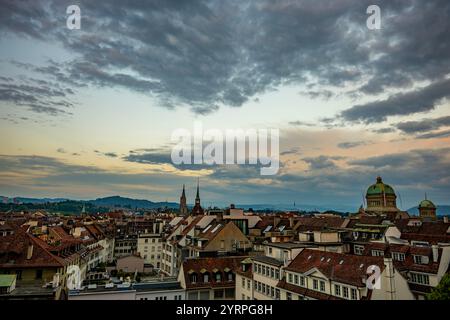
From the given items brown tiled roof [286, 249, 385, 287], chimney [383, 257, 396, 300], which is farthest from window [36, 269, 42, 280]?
chimney [383, 257, 396, 300]

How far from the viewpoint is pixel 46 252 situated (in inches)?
1375

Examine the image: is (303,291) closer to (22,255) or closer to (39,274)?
(39,274)

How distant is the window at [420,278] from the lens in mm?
31259

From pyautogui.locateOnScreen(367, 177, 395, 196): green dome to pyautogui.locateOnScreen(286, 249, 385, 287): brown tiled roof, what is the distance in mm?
102890

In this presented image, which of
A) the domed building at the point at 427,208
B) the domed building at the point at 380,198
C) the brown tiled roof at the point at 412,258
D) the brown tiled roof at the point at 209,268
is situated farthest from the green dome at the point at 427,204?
the brown tiled roof at the point at 209,268

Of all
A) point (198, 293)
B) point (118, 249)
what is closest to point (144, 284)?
point (198, 293)

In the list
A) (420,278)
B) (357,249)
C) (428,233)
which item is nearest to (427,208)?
(428,233)

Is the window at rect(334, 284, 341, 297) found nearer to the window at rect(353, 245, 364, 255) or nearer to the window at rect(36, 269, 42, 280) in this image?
the window at rect(353, 245, 364, 255)

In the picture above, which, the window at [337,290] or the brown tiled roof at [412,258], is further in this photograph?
the brown tiled roof at [412,258]

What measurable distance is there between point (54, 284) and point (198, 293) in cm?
1426

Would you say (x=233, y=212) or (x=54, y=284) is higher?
(x=233, y=212)

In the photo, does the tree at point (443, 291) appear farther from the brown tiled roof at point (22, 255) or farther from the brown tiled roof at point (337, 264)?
the brown tiled roof at point (22, 255)

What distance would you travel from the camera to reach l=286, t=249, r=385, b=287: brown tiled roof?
1027 inches
